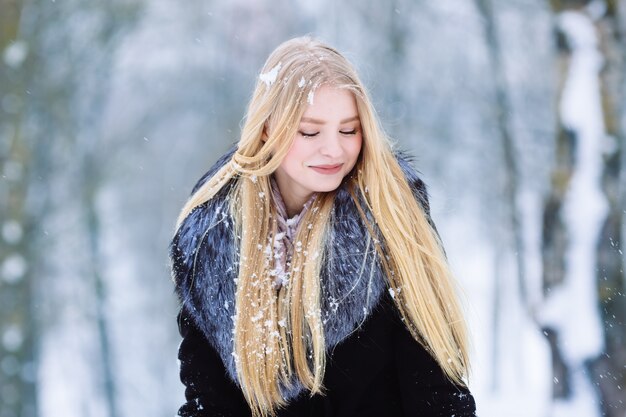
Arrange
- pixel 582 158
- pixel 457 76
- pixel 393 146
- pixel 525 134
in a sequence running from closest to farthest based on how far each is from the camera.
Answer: pixel 393 146 < pixel 582 158 < pixel 525 134 < pixel 457 76

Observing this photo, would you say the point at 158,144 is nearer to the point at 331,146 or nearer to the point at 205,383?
the point at 205,383

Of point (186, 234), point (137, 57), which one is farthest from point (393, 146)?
point (137, 57)

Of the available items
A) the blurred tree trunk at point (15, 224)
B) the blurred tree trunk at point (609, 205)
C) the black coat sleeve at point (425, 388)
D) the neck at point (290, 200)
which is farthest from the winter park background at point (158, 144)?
the black coat sleeve at point (425, 388)

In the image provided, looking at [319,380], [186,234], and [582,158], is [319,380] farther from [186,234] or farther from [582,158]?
[582,158]

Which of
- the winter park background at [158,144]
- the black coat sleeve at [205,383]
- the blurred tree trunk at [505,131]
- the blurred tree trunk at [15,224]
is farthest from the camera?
the blurred tree trunk at [15,224]

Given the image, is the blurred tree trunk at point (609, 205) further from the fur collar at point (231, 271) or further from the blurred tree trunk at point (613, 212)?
the fur collar at point (231, 271)

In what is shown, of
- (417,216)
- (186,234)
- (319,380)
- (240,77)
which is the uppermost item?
(240,77)

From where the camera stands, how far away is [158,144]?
15.2 metres

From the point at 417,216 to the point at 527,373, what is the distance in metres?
15.5

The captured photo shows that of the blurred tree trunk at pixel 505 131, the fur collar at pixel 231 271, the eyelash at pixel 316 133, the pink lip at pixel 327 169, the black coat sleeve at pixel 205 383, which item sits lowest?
the black coat sleeve at pixel 205 383

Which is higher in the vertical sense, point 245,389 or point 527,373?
point 527,373

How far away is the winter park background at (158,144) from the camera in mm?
12414

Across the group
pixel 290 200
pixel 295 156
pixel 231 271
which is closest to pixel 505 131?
pixel 290 200

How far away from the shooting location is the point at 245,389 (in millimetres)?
3068
